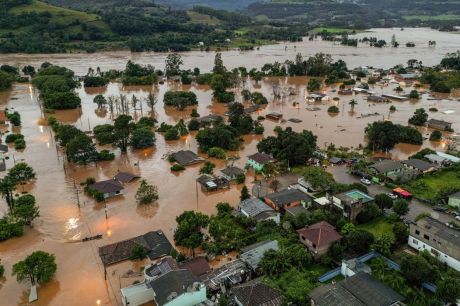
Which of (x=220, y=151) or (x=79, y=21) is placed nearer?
(x=220, y=151)

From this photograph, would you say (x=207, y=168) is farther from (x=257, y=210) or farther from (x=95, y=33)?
(x=95, y=33)

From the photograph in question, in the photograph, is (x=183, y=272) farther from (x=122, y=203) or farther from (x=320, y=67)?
(x=320, y=67)

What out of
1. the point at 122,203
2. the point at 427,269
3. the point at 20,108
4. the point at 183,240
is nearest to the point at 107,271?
the point at 183,240

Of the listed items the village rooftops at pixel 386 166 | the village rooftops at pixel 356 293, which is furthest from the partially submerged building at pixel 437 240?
the village rooftops at pixel 386 166

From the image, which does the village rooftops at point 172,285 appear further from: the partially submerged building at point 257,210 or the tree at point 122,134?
the tree at point 122,134

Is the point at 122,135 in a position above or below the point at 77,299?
above

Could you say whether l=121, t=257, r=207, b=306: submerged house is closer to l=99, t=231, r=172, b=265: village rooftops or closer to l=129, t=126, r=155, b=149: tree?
l=99, t=231, r=172, b=265: village rooftops
